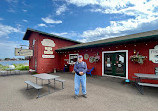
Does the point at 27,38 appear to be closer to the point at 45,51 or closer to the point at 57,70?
the point at 45,51

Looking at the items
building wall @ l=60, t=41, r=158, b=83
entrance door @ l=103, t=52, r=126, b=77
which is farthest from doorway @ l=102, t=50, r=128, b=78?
building wall @ l=60, t=41, r=158, b=83

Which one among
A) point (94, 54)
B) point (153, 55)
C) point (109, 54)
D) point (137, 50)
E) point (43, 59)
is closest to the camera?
point (153, 55)

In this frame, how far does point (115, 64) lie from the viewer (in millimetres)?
6402

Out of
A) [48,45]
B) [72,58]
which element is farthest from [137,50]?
[48,45]

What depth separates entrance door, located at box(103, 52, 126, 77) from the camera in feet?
20.2

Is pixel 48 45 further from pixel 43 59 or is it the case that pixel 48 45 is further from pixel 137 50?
pixel 137 50

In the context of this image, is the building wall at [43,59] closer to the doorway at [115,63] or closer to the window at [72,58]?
the window at [72,58]

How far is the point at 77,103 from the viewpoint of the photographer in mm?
2859

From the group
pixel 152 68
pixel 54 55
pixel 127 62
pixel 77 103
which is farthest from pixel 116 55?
pixel 54 55

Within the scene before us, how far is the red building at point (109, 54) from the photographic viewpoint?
502 cm

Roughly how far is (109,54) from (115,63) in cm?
90

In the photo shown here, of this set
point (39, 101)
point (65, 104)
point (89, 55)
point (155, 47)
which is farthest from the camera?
point (89, 55)

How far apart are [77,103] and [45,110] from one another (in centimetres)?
107

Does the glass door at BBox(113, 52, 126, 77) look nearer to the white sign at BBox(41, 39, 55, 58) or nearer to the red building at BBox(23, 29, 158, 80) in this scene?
the red building at BBox(23, 29, 158, 80)
